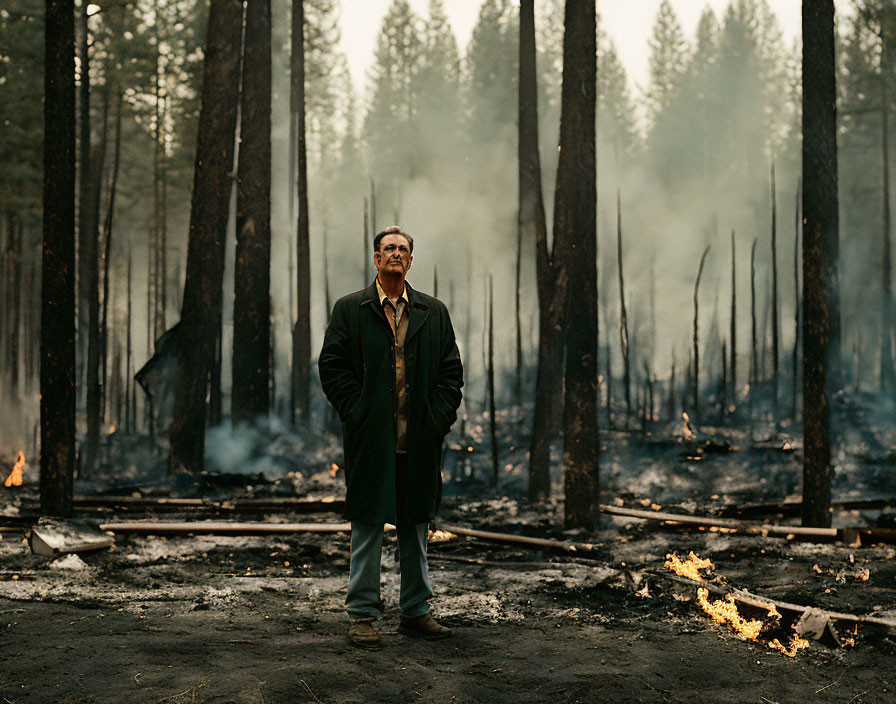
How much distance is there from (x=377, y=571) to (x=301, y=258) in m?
15.4

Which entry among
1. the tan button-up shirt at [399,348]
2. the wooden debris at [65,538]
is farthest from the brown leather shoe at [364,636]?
the wooden debris at [65,538]

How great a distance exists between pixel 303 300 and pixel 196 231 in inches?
223

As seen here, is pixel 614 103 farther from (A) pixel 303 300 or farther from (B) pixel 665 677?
(B) pixel 665 677

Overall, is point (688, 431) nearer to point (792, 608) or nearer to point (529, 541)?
point (529, 541)

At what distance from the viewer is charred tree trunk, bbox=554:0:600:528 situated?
9383 mm

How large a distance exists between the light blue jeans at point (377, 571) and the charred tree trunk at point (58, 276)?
529 cm

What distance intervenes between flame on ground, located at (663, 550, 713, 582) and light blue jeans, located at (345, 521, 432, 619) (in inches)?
117

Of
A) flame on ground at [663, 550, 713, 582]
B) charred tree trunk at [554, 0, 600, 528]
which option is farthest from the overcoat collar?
charred tree trunk at [554, 0, 600, 528]

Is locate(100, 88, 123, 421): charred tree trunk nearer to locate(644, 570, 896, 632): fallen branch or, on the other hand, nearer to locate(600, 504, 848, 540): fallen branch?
locate(600, 504, 848, 540): fallen branch

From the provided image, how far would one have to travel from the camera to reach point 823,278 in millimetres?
8797

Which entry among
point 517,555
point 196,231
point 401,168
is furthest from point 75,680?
point 401,168

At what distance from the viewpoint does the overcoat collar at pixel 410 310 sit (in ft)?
15.4

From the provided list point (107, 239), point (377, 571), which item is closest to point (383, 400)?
point (377, 571)

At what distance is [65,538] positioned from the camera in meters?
7.06
